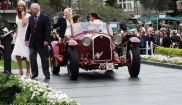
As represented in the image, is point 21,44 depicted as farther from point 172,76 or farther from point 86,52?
point 172,76

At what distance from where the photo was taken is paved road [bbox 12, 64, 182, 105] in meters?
9.59

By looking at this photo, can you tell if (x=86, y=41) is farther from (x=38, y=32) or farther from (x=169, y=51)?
(x=169, y=51)

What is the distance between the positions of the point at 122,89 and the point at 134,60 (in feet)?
9.47

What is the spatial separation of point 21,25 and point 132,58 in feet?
9.99

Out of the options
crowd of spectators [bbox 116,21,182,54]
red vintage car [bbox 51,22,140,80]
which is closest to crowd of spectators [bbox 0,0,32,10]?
crowd of spectators [bbox 116,21,182,54]

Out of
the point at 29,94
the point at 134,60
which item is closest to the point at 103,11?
the point at 134,60

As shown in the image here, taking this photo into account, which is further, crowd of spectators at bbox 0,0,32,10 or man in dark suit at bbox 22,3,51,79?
crowd of spectators at bbox 0,0,32,10

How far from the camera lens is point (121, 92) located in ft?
36.0

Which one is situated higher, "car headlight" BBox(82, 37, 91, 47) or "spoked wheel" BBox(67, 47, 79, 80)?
"car headlight" BBox(82, 37, 91, 47)

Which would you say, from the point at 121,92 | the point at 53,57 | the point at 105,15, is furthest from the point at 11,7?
the point at 121,92

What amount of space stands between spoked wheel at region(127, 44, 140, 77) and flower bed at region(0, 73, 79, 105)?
5.15 m

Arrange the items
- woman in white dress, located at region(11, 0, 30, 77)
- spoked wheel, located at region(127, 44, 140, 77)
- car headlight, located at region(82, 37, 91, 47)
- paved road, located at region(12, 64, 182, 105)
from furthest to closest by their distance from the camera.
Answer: spoked wheel, located at region(127, 44, 140, 77), car headlight, located at region(82, 37, 91, 47), woman in white dress, located at region(11, 0, 30, 77), paved road, located at region(12, 64, 182, 105)

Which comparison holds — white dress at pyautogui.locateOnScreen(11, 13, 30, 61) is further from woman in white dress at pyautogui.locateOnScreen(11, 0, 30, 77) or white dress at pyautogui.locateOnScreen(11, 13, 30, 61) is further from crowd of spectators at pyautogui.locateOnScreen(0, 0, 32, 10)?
crowd of spectators at pyautogui.locateOnScreen(0, 0, 32, 10)

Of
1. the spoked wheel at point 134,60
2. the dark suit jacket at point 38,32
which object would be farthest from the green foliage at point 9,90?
the spoked wheel at point 134,60
